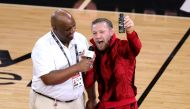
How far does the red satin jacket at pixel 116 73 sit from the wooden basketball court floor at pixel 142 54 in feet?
7.59

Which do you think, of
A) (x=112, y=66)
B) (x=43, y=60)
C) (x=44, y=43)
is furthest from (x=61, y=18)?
(x=112, y=66)

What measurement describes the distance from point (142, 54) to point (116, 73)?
4.37m

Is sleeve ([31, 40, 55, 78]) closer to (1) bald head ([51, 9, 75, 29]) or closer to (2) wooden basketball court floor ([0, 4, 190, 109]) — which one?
(1) bald head ([51, 9, 75, 29])

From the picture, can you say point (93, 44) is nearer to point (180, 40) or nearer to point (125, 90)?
point (125, 90)

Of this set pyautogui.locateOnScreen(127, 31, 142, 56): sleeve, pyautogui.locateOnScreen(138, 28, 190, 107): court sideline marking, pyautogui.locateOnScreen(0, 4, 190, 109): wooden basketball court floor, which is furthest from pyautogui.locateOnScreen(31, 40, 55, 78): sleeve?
pyautogui.locateOnScreen(138, 28, 190, 107): court sideline marking

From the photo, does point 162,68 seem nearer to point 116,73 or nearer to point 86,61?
point 116,73

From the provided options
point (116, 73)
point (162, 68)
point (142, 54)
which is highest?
point (116, 73)

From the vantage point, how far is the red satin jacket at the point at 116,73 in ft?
14.8

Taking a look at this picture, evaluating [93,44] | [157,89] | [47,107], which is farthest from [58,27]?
[157,89]

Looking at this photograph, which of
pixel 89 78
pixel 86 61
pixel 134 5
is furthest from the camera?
pixel 134 5

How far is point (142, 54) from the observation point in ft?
29.0

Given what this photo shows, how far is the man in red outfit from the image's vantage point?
4414 millimetres

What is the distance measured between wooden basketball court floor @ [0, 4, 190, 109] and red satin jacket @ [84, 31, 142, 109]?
91.0 inches

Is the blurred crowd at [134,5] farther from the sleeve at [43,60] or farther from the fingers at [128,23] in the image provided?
the sleeve at [43,60]
